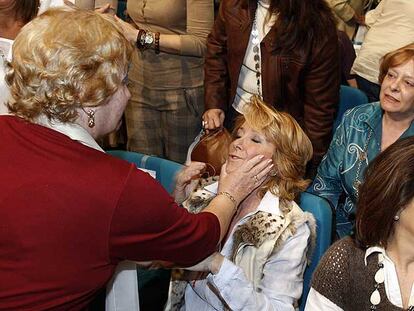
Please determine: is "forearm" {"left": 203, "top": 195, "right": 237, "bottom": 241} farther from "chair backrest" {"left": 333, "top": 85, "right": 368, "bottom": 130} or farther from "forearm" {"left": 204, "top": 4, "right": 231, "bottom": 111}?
"chair backrest" {"left": 333, "top": 85, "right": 368, "bottom": 130}

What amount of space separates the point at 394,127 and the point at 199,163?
0.83m

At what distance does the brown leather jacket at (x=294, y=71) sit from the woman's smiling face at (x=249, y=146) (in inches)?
22.8

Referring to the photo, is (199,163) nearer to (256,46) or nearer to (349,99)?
(256,46)

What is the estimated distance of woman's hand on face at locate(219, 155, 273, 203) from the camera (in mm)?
1908

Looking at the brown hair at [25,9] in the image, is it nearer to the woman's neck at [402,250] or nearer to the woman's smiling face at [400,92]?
the woman's smiling face at [400,92]

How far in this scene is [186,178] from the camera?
2268 millimetres

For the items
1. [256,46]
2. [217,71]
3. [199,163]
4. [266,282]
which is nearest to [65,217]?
[266,282]

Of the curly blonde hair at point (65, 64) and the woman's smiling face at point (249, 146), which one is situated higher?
the curly blonde hair at point (65, 64)

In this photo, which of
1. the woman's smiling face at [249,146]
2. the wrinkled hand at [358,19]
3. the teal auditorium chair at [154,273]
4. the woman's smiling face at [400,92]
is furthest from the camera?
the wrinkled hand at [358,19]

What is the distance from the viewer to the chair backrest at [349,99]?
125 inches

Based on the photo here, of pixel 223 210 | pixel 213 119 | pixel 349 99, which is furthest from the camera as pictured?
pixel 349 99

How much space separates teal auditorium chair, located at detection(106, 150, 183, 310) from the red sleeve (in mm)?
760

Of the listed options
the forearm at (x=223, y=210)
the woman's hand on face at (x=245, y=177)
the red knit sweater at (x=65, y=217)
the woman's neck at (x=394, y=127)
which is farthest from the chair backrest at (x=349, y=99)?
the red knit sweater at (x=65, y=217)

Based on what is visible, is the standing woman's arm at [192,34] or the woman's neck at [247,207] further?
the standing woman's arm at [192,34]
